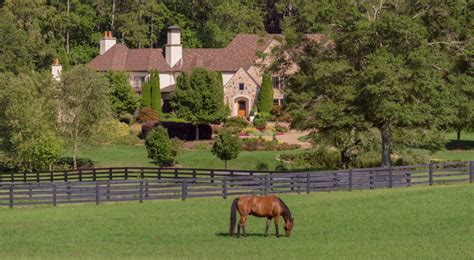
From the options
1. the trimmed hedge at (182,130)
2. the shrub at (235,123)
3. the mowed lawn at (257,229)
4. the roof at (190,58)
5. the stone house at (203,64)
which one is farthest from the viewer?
the roof at (190,58)

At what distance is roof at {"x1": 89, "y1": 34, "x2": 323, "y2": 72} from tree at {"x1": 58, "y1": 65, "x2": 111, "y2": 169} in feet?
106

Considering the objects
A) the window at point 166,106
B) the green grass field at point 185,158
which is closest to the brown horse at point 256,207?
the green grass field at point 185,158

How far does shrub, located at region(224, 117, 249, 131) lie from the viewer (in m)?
83.4

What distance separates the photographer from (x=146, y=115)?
88.3 m

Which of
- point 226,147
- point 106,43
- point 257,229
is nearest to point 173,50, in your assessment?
point 106,43

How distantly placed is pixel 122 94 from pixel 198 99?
37.7 ft

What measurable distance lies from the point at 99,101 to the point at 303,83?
17383 millimetres

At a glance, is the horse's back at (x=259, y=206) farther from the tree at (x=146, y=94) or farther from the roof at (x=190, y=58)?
the roof at (x=190, y=58)

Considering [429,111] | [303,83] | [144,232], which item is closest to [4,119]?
[303,83]

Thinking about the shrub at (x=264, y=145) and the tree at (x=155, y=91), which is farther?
the tree at (x=155, y=91)

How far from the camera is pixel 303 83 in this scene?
55062mm

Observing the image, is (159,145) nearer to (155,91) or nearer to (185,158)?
(185,158)

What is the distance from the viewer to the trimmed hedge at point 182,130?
79312mm

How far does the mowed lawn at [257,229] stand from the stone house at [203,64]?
2033 inches
